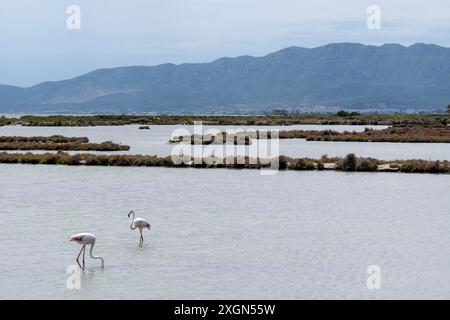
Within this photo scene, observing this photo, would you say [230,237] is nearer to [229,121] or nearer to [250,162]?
[250,162]

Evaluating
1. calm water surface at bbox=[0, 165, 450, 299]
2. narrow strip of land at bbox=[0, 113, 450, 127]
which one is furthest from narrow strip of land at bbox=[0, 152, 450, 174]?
narrow strip of land at bbox=[0, 113, 450, 127]

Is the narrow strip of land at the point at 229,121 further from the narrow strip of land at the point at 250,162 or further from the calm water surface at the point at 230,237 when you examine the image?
the calm water surface at the point at 230,237

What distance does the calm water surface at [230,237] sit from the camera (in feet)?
43.4

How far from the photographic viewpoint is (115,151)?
4353 cm

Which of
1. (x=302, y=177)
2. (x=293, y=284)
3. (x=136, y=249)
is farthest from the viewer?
(x=302, y=177)

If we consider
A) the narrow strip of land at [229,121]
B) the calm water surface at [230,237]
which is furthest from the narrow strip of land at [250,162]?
the narrow strip of land at [229,121]

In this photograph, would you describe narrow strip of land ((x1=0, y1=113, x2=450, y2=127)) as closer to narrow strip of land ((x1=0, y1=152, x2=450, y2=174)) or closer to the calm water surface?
narrow strip of land ((x1=0, y1=152, x2=450, y2=174))

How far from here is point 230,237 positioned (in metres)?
17.5

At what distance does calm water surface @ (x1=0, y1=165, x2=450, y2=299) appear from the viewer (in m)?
13.2

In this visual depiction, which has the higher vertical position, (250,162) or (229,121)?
(250,162)

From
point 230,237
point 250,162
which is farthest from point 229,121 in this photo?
point 230,237

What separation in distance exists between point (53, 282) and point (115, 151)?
1198 inches
